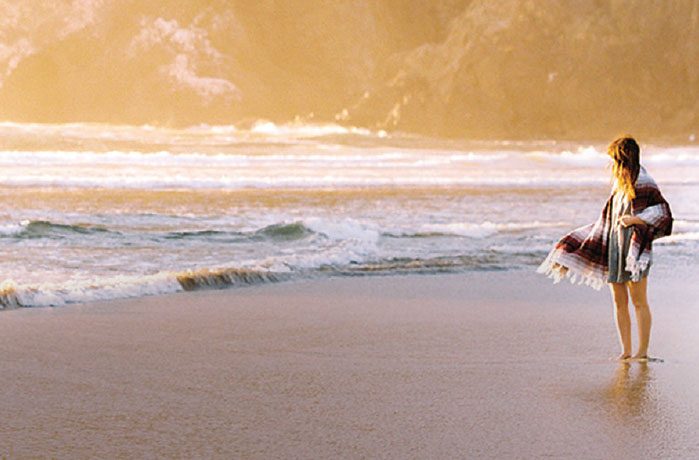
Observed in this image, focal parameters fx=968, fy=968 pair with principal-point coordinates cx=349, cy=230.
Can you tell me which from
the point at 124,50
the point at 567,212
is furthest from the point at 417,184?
the point at 124,50

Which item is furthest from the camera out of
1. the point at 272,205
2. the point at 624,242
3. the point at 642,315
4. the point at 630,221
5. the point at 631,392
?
the point at 272,205

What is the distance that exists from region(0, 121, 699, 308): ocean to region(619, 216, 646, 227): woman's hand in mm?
288

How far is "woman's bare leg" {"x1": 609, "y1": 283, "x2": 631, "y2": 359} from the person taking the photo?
17.0 ft

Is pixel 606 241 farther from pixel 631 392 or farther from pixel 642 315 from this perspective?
pixel 631 392

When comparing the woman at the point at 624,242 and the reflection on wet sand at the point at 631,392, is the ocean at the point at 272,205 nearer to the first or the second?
the woman at the point at 624,242

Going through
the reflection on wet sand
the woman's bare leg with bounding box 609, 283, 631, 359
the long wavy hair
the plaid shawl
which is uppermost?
the long wavy hair

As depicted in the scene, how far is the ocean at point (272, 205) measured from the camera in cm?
894

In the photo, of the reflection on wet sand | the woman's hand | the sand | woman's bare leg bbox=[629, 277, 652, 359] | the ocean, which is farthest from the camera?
the ocean

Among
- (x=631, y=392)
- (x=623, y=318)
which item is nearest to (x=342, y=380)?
(x=631, y=392)

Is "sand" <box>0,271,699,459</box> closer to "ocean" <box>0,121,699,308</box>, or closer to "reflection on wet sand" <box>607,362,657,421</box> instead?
"reflection on wet sand" <box>607,362,657,421</box>

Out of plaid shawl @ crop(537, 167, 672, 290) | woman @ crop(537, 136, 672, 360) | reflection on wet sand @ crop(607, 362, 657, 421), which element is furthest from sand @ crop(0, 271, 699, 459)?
plaid shawl @ crop(537, 167, 672, 290)

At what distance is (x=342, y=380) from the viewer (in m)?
4.58

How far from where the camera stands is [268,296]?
7242 mm

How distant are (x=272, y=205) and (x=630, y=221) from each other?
14610 millimetres
